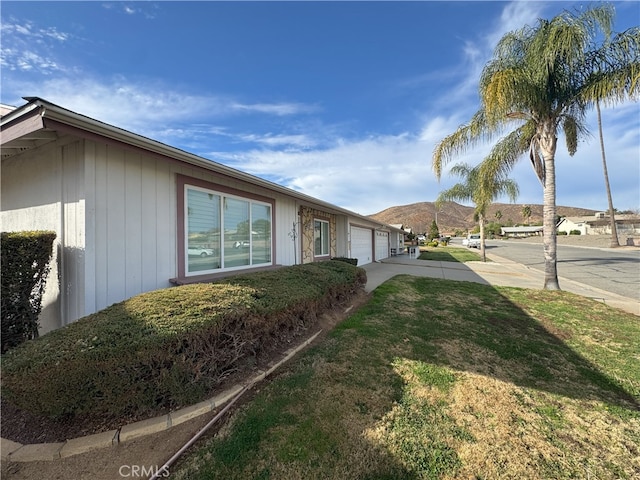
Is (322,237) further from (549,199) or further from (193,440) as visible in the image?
(193,440)

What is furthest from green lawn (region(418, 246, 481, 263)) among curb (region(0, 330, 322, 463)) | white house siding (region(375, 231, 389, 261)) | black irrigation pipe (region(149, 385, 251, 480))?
curb (region(0, 330, 322, 463))

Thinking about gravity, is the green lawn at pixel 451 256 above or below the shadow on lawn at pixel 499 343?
above

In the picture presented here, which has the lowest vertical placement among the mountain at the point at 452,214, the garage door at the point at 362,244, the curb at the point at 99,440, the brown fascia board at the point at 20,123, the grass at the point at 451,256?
the curb at the point at 99,440

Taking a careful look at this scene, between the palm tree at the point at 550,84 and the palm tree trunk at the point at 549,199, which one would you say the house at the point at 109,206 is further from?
the palm tree trunk at the point at 549,199

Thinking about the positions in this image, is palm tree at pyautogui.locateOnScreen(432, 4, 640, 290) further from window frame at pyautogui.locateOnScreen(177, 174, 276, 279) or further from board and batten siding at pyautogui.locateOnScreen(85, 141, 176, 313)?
board and batten siding at pyautogui.locateOnScreen(85, 141, 176, 313)

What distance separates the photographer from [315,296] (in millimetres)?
4918

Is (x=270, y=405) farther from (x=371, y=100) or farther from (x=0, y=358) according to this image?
(x=371, y=100)

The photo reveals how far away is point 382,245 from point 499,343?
1660cm

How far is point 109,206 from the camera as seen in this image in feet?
12.6

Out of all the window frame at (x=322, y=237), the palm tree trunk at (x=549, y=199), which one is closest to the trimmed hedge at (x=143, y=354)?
the window frame at (x=322, y=237)

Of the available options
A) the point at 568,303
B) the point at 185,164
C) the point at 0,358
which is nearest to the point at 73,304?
the point at 0,358

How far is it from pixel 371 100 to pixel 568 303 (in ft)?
31.8

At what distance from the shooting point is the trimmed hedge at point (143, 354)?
7.28ft

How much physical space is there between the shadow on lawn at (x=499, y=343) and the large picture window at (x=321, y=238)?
366 centimetres
